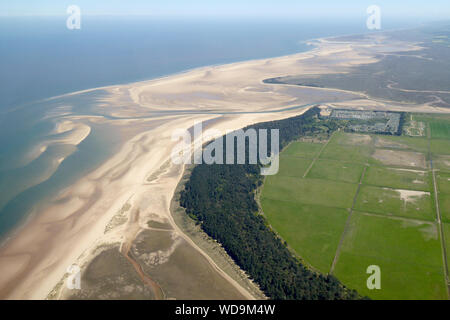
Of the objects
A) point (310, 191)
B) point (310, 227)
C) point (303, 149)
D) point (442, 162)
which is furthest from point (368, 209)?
point (303, 149)

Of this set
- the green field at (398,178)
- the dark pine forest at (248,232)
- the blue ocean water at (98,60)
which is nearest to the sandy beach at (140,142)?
the dark pine forest at (248,232)

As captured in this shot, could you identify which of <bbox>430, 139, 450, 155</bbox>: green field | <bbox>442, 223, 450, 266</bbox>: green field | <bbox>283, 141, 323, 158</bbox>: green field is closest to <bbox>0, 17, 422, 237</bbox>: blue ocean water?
<bbox>283, 141, 323, 158</bbox>: green field

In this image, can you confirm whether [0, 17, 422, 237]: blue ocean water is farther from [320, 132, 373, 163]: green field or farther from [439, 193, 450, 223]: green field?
[439, 193, 450, 223]: green field

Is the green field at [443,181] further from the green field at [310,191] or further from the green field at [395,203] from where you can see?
the green field at [310,191]

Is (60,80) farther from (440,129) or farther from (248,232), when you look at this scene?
(440,129)
